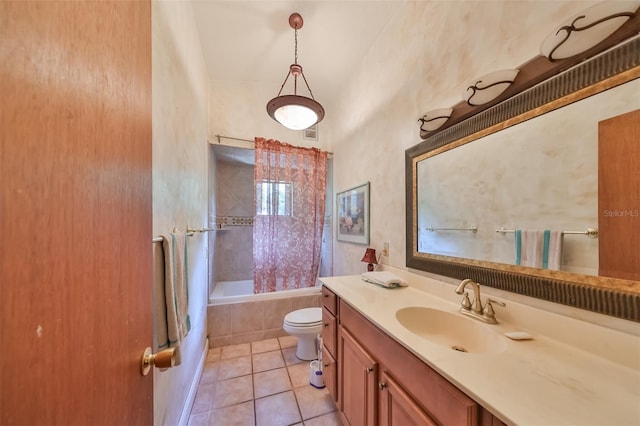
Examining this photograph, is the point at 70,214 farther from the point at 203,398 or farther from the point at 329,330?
the point at 203,398

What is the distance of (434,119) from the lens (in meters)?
1.32

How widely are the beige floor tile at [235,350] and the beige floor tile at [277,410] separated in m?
0.66

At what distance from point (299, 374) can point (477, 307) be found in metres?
1.52

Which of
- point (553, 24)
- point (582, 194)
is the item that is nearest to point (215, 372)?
point (582, 194)

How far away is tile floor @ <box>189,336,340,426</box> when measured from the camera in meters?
1.44

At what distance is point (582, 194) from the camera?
0.78 metres

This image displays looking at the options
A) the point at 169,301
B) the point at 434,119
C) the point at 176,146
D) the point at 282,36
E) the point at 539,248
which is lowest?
the point at 169,301

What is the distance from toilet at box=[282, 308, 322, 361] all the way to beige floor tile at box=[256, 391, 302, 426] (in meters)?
0.43

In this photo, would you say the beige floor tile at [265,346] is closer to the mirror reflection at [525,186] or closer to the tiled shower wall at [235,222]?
the tiled shower wall at [235,222]

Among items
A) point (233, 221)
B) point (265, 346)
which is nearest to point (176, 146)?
point (265, 346)

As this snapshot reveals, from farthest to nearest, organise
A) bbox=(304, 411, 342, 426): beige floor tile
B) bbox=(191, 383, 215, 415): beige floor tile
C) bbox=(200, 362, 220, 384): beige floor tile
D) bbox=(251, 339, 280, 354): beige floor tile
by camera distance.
Answer: bbox=(251, 339, 280, 354): beige floor tile
bbox=(200, 362, 220, 384): beige floor tile
bbox=(191, 383, 215, 415): beige floor tile
bbox=(304, 411, 342, 426): beige floor tile

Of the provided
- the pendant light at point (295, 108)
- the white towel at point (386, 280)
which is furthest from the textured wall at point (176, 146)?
Result: the white towel at point (386, 280)

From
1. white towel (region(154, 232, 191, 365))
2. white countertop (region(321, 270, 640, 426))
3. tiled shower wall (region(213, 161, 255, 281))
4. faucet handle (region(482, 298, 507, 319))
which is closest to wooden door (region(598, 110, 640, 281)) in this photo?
white countertop (region(321, 270, 640, 426))

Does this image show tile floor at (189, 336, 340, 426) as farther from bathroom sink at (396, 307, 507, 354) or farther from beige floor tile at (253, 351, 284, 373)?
bathroom sink at (396, 307, 507, 354)
